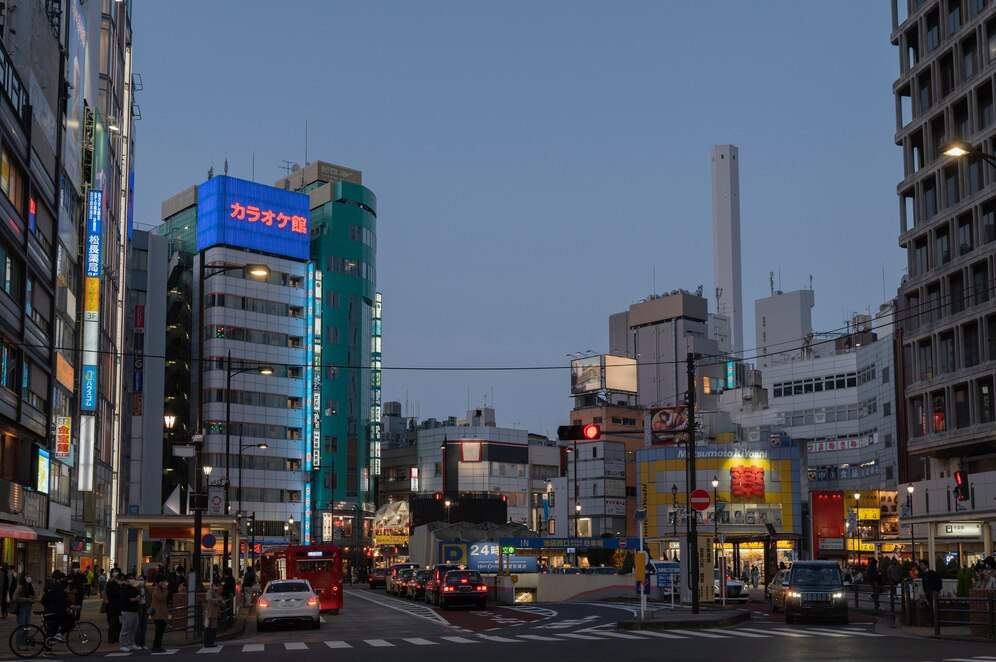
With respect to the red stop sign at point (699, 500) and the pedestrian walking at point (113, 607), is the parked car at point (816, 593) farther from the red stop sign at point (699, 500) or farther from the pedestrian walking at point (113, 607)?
the pedestrian walking at point (113, 607)

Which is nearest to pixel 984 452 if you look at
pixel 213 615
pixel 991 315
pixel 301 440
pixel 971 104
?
pixel 991 315

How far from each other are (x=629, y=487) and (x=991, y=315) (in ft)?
263

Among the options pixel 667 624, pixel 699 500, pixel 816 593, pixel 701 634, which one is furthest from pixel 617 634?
pixel 816 593

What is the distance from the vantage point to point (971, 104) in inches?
2522

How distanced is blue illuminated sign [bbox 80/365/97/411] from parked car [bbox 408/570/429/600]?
800 inches

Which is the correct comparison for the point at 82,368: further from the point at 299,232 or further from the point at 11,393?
the point at 299,232

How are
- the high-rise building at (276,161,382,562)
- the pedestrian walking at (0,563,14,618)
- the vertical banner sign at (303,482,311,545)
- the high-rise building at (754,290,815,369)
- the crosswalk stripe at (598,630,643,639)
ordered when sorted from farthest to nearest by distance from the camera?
the high-rise building at (754,290,815,369)
the high-rise building at (276,161,382,562)
the vertical banner sign at (303,482,311,545)
the pedestrian walking at (0,563,14,618)
the crosswalk stripe at (598,630,643,639)

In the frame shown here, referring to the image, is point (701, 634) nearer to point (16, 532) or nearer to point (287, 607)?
point (287, 607)

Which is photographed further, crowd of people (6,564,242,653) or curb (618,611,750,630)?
curb (618,611,750,630)

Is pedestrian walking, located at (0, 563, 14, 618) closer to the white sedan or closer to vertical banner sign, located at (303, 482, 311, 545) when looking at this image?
the white sedan

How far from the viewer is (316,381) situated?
456 feet

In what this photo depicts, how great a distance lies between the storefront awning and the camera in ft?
156

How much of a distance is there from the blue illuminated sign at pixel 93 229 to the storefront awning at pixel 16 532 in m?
21.1

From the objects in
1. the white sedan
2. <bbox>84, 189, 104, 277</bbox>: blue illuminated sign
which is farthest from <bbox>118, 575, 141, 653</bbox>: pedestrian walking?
<bbox>84, 189, 104, 277</bbox>: blue illuminated sign
